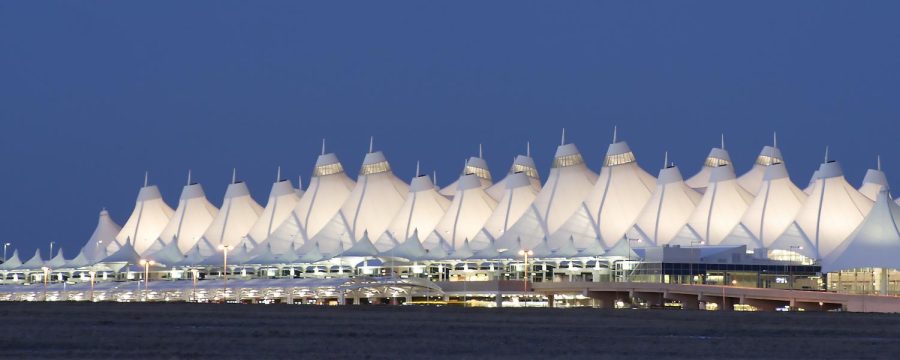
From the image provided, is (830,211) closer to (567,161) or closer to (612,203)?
(612,203)

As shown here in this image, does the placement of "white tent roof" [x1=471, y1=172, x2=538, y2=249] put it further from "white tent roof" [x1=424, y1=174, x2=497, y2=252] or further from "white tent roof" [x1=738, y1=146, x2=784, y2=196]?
"white tent roof" [x1=738, y1=146, x2=784, y2=196]

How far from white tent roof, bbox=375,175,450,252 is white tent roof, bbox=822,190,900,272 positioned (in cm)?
4113

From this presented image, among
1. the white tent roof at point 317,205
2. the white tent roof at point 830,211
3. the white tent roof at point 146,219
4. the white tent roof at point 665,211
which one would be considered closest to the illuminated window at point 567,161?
the white tent roof at point 665,211

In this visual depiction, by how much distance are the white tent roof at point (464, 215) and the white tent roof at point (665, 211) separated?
51.1 ft

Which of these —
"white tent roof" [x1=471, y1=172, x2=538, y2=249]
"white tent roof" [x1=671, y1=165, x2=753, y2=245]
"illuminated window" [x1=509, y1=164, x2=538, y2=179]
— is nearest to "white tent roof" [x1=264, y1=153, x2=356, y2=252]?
"illuminated window" [x1=509, y1=164, x2=538, y2=179]

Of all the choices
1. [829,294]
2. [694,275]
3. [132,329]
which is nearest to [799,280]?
[694,275]

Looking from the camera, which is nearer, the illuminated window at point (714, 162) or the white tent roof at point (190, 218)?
the illuminated window at point (714, 162)

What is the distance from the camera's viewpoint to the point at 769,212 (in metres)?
130

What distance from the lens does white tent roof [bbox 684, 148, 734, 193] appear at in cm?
14825

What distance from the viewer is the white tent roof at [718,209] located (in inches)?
5148

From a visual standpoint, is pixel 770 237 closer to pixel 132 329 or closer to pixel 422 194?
pixel 422 194

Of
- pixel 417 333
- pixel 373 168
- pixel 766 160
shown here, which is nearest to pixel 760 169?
pixel 766 160

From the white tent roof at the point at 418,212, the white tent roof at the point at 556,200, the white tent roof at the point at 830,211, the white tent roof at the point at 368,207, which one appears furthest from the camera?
the white tent roof at the point at 368,207

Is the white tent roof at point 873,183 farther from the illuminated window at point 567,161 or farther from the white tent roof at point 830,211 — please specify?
the illuminated window at point 567,161
